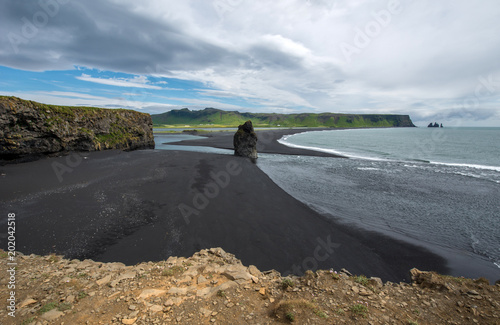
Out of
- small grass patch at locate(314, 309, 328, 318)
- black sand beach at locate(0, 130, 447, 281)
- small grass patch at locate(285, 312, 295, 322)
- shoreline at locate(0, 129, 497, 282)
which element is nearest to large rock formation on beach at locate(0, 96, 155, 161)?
black sand beach at locate(0, 130, 447, 281)

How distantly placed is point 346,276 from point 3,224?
19.4 metres

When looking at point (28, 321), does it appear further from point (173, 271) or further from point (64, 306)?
point (173, 271)

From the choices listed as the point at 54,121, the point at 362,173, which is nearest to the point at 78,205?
the point at 54,121

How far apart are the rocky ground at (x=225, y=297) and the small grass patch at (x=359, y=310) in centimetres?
2

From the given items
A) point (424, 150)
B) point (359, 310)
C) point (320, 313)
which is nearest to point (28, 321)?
point (320, 313)

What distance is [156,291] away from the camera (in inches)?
253

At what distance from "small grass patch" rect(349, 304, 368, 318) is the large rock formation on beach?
40529 millimetres

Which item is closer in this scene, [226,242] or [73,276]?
[73,276]

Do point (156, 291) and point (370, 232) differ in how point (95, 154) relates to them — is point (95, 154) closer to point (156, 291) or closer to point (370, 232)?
point (156, 291)

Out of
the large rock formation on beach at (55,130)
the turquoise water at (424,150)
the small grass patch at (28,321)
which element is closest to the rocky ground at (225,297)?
the small grass patch at (28,321)

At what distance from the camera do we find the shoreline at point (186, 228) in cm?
1098

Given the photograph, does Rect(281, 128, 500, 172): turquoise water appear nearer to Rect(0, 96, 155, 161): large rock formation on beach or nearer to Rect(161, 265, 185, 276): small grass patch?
Rect(161, 265, 185, 276): small grass patch

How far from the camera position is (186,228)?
44.4 feet

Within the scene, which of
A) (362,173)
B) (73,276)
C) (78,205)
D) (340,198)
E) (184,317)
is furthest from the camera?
(362,173)
